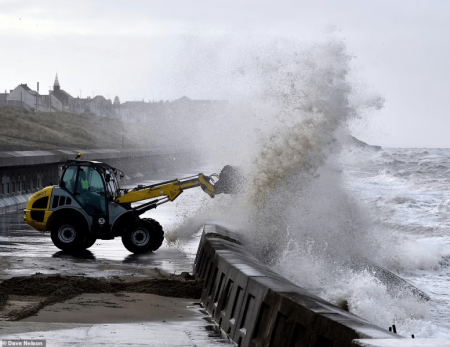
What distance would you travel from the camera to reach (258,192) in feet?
75.0

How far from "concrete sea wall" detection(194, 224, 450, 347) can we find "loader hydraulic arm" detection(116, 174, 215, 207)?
6.31 metres

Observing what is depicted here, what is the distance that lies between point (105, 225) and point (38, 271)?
3.85 m

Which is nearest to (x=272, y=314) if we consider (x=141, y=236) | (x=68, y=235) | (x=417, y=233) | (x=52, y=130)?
(x=141, y=236)

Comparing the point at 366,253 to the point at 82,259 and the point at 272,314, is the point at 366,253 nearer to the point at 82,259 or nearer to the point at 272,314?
the point at 82,259

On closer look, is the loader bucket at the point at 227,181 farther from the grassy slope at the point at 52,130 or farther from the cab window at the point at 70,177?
the grassy slope at the point at 52,130

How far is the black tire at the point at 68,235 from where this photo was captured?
1873cm

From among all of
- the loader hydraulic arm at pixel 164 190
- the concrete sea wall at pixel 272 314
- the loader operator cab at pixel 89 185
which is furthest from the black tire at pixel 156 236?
the concrete sea wall at pixel 272 314

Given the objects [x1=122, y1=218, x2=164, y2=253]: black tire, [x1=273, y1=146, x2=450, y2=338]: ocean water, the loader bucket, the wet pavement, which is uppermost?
the loader bucket

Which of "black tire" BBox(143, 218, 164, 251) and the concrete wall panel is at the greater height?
the concrete wall panel

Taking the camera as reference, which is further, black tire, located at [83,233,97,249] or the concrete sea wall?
black tire, located at [83,233,97,249]

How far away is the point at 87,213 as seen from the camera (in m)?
18.9

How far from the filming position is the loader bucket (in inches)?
812

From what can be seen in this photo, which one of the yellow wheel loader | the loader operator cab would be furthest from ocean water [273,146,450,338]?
the loader operator cab

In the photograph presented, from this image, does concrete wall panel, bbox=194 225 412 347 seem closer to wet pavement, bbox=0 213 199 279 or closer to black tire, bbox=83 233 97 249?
wet pavement, bbox=0 213 199 279
